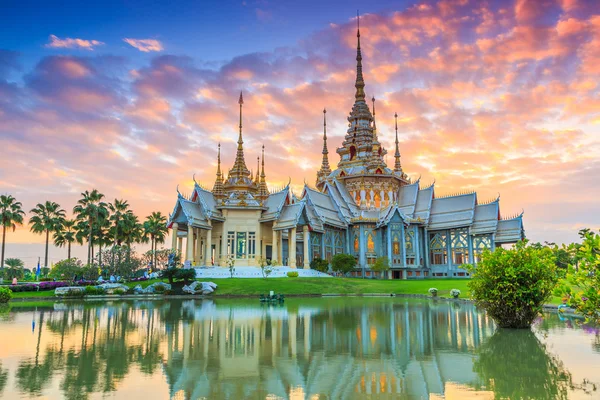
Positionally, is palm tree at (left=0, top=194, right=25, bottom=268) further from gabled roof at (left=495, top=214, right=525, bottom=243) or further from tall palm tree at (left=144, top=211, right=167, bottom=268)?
gabled roof at (left=495, top=214, right=525, bottom=243)

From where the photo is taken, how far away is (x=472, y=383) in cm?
801

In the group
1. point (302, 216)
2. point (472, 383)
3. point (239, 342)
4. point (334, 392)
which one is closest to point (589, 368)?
point (472, 383)

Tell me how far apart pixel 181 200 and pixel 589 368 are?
1641 inches

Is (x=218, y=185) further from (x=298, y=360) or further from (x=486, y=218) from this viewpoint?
(x=298, y=360)

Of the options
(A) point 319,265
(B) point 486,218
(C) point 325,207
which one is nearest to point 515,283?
(A) point 319,265

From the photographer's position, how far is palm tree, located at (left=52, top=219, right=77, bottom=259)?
5131 centimetres

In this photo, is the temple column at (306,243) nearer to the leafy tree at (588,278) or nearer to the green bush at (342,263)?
the green bush at (342,263)

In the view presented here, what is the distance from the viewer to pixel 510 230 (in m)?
52.0

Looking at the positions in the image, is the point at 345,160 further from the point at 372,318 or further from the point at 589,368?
the point at 589,368

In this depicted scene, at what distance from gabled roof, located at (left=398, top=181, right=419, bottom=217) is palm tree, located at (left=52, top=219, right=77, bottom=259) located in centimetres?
3808

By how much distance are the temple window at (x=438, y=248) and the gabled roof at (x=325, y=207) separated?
10.8m

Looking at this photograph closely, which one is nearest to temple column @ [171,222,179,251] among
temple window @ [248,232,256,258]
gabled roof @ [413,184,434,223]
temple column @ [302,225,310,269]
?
temple window @ [248,232,256,258]

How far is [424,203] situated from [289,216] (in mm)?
19479

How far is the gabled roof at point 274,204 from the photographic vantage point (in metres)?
48.6
